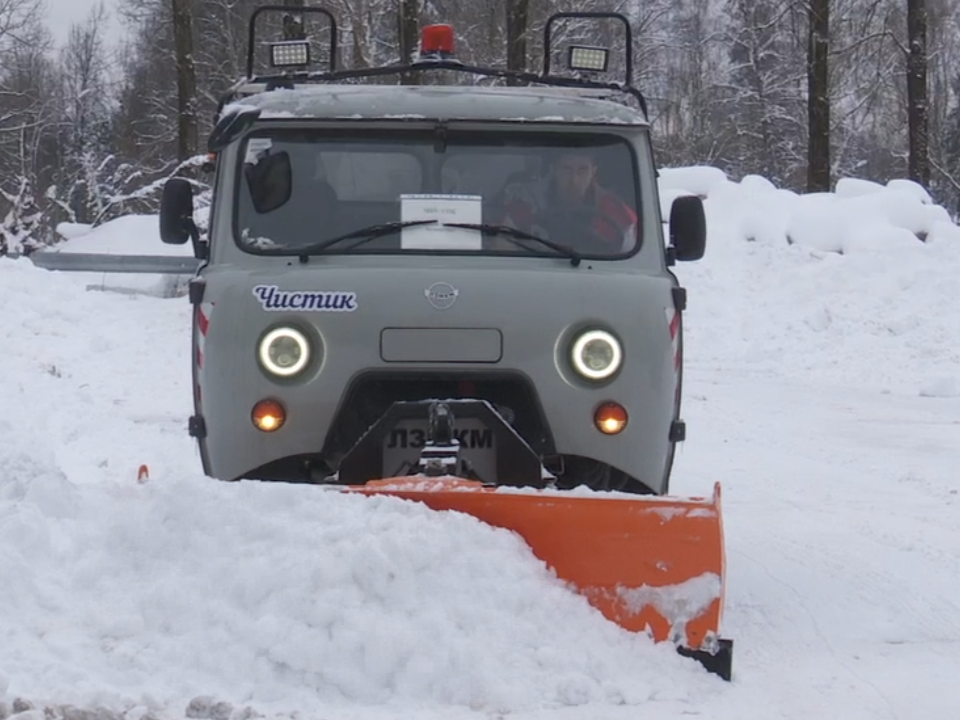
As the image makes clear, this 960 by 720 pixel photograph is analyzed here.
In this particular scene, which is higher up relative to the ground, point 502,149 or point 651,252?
point 502,149

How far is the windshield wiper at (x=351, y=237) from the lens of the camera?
5.51 meters

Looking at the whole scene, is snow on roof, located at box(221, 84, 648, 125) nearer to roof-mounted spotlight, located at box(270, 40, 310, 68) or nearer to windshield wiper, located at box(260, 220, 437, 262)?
windshield wiper, located at box(260, 220, 437, 262)

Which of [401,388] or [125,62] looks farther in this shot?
[125,62]

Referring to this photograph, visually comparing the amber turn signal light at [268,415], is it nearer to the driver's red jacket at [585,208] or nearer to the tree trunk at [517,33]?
the driver's red jacket at [585,208]

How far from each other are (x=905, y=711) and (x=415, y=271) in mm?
2282

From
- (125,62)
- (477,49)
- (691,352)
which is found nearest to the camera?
(691,352)

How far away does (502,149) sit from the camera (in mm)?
5777

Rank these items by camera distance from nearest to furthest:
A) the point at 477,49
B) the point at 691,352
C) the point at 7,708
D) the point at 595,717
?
the point at 7,708 → the point at 595,717 → the point at 691,352 → the point at 477,49

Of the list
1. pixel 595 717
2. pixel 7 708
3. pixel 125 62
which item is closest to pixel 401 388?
pixel 595 717

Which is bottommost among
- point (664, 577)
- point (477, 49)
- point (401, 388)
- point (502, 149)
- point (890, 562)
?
point (890, 562)

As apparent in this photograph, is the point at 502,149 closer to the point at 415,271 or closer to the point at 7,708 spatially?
the point at 415,271

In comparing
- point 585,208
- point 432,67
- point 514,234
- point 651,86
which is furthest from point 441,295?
point 651,86

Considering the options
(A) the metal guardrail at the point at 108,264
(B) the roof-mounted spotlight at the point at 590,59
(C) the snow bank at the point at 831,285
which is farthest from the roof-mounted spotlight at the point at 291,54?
(A) the metal guardrail at the point at 108,264

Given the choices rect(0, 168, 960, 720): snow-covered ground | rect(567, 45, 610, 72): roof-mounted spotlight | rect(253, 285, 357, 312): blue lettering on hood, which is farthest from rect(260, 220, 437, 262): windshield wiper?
rect(567, 45, 610, 72): roof-mounted spotlight
